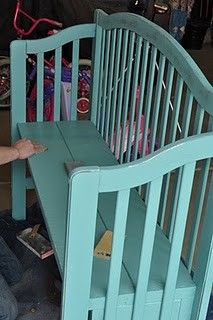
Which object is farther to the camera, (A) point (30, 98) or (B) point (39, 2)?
(B) point (39, 2)

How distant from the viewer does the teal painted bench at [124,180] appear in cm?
113

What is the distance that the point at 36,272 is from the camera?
1.99 metres

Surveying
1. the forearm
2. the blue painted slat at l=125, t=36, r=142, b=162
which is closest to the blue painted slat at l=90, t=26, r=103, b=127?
the blue painted slat at l=125, t=36, r=142, b=162

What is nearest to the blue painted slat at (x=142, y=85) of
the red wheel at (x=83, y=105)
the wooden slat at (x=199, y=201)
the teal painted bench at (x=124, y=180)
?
the teal painted bench at (x=124, y=180)

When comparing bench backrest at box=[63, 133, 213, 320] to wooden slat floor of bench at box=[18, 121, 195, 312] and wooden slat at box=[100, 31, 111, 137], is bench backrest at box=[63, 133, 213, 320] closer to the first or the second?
wooden slat floor of bench at box=[18, 121, 195, 312]

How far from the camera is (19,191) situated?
2.31m

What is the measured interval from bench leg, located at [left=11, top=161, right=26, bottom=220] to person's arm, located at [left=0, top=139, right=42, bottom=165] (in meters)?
0.44

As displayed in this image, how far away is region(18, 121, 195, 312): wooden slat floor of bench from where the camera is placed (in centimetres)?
135

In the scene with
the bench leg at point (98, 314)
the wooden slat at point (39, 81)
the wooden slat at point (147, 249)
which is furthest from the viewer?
the wooden slat at point (39, 81)

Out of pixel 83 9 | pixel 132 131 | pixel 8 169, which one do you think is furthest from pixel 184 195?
pixel 83 9

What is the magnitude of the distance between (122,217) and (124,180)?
0.10 metres

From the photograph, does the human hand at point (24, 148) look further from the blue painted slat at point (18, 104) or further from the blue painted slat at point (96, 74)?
the blue painted slat at point (96, 74)

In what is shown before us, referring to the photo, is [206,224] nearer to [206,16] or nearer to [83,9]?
[83,9]

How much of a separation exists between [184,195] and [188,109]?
1.13ft
